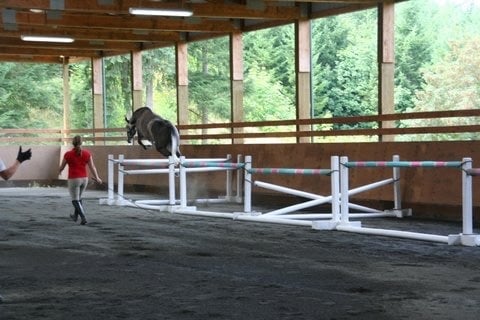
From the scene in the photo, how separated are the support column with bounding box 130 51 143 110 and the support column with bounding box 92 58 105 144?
243 cm

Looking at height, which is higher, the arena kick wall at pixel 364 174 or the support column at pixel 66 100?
the support column at pixel 66 100

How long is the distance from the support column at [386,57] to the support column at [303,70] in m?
2.52

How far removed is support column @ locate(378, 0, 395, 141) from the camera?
1738cm

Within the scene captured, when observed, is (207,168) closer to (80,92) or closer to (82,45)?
(82,45)

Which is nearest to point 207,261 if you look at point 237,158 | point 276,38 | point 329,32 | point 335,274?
point 335,274

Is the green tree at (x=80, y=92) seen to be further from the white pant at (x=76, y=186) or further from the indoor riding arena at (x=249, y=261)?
the white pant at (x=76, y=186)

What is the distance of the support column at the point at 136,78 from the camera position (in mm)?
26234

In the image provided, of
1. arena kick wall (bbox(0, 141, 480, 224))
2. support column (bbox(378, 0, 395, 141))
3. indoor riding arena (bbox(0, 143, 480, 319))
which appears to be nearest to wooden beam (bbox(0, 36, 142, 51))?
arena kick wall (bbox(0, 141, 480, 224))

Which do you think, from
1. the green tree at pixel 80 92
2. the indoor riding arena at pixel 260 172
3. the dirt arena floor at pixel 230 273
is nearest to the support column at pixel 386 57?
the indoor riding arena at pixel 260 172

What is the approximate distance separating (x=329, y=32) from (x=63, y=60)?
38.1ft

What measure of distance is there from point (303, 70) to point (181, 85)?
5439 mm

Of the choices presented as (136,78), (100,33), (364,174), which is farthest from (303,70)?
(136,78)

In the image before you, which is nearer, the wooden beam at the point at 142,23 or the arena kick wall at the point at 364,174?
the arena kick wall at the point at 364,174

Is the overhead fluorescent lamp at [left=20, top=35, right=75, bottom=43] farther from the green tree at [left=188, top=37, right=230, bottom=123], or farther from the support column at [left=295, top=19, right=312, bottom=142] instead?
the green tree at [left=188, top=37, right=230, bottom=123]
